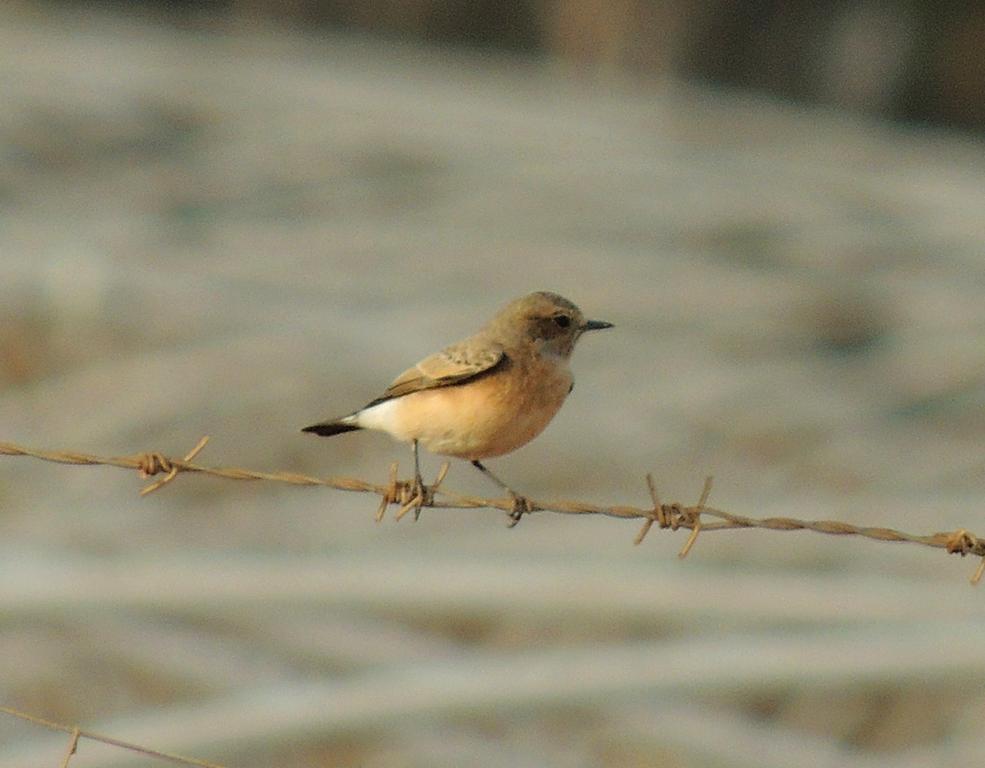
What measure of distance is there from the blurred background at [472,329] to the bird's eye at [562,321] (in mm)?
6329

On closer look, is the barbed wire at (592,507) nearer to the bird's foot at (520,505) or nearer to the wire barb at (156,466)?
the wire barb at (156,466)

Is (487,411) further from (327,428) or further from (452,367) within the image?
(327,428)

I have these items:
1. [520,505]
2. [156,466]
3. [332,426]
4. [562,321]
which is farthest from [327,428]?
[156,466]

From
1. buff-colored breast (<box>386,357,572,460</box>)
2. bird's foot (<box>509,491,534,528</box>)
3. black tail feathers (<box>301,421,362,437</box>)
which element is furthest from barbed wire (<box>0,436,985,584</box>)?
black tail feathers (<box>301,421,362,437</box>)

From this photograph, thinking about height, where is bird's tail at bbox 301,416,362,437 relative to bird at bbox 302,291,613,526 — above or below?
below

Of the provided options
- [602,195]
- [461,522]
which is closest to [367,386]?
[461,522]

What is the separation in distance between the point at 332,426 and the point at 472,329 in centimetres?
1150

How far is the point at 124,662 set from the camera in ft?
52.2

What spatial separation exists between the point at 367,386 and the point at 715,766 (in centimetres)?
596

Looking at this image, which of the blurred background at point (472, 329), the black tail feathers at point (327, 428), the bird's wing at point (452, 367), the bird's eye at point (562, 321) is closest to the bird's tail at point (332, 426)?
the black tail feathers at point (327, 428)

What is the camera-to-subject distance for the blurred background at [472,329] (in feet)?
44.4

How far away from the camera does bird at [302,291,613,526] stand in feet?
20.0

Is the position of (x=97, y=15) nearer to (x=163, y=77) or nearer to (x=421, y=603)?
(x=163, y=77)

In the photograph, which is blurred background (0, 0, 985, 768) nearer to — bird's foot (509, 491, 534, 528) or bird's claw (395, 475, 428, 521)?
bird's foot (509, 491, 534, 528)
